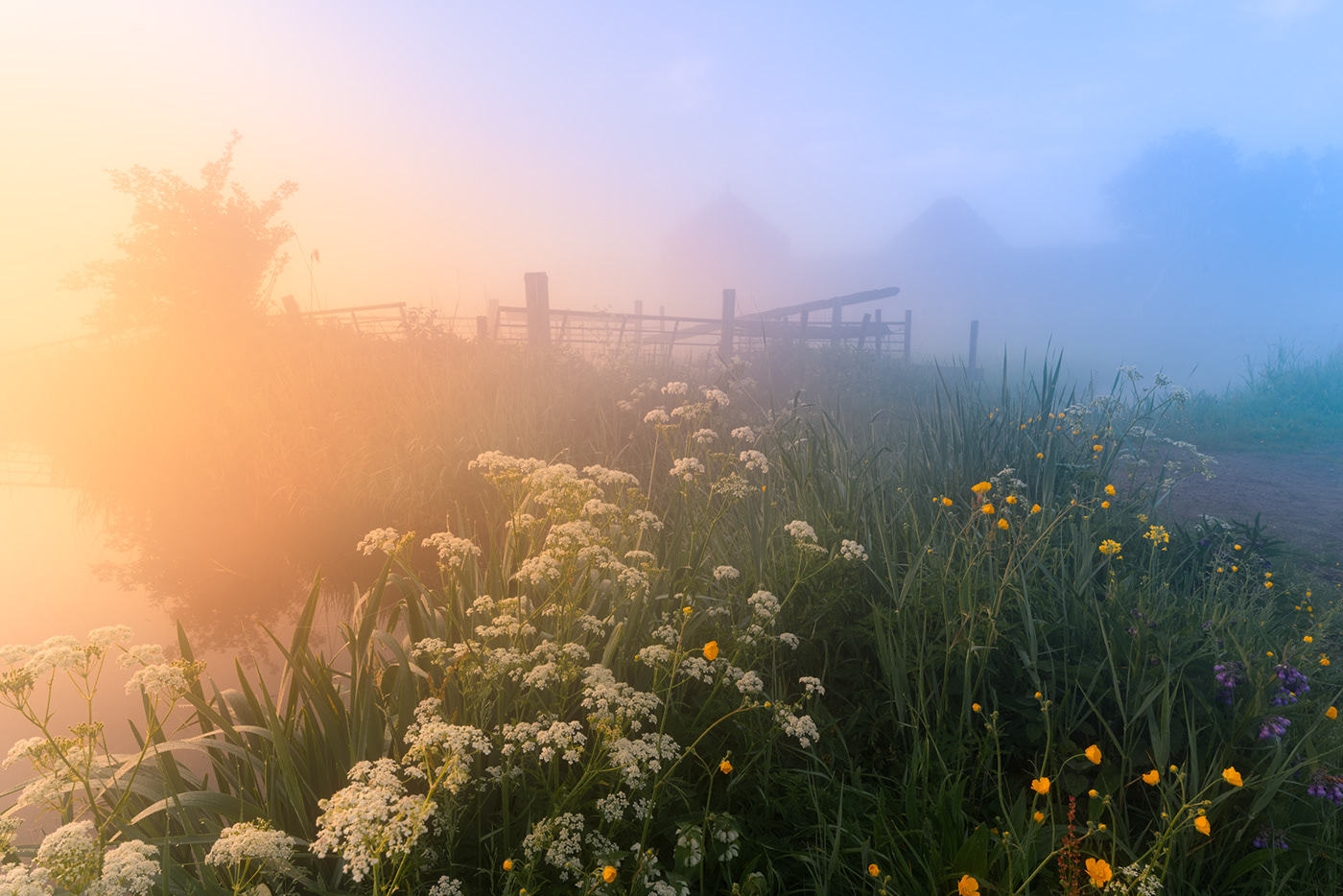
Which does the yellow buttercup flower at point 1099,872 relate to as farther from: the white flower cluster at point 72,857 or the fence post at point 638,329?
the fence post at point 638,329

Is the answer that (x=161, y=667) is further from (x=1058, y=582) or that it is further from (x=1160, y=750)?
(x=1058, y=582)

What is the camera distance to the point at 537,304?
1030 centimetres

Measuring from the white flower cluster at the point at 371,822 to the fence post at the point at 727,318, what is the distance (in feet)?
43.9

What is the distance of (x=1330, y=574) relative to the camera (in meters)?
4.49

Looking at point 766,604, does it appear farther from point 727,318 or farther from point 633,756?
point 727,318

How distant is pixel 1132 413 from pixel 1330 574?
1712mm

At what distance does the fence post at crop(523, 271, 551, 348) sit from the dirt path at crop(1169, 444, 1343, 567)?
8.68 m

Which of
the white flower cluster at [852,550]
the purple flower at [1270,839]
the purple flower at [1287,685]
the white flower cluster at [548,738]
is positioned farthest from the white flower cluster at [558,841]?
the purple flower at [1287,685]

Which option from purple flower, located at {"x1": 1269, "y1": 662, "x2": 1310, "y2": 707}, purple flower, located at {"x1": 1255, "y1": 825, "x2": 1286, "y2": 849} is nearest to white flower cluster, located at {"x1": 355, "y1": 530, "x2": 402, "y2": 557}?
purple flower, located at {"x1": 1255, "y1": 825, "x2": 1286, "y2": 849}

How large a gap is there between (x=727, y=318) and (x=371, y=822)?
45.9 feet

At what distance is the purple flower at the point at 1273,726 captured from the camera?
6.54ft

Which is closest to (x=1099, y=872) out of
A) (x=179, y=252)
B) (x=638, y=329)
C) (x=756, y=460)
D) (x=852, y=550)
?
(x=852, y=550)

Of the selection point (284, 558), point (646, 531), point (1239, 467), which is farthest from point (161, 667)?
point (1239, 467)

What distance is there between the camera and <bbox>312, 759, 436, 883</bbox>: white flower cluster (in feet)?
3.70
